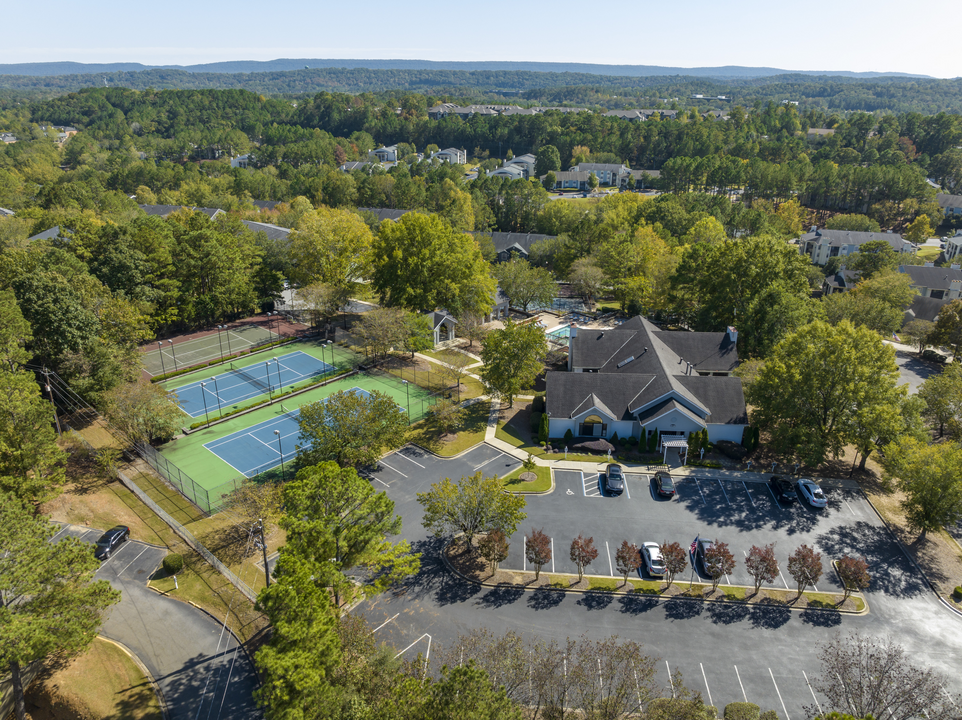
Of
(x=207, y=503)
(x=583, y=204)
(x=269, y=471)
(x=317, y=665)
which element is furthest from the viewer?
(x=583, y=204)

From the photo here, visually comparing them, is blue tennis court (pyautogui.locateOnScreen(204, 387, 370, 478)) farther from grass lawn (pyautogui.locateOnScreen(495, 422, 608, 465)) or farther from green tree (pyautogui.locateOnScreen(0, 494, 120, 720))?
grass lawn (pyautogui.locateOnScreen(495, 422, 608, 465))

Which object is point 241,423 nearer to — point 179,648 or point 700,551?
point 179,648

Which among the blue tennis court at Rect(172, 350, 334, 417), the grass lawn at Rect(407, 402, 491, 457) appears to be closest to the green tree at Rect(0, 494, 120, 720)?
the grass lawn at Rect(407, 402, 491, 457)

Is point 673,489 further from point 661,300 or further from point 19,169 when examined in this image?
point 19,169

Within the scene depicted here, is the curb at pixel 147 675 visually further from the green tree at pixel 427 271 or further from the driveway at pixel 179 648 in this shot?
the green tree at pixel 427 271

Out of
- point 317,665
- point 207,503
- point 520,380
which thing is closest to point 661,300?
point 520,380

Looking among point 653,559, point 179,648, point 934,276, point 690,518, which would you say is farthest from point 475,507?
point 934,276
